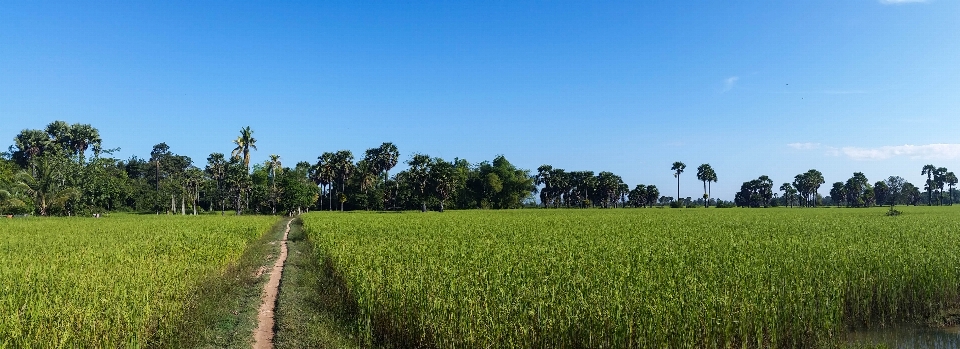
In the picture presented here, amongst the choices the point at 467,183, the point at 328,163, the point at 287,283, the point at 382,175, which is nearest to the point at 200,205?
the point at 328,163

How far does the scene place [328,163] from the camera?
89.9m

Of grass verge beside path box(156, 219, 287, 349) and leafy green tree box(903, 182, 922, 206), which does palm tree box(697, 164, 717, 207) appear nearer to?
leafy green tree box(903, 182, 922, 206)

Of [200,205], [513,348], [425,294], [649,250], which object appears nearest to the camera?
[513,348]

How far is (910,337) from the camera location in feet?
28.1

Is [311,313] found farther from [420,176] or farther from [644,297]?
[420,176]

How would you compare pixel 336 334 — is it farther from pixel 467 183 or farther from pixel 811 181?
pixel 811 181

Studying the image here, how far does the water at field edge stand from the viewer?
323 inches

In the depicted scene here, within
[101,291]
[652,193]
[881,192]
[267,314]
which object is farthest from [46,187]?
[881,192]

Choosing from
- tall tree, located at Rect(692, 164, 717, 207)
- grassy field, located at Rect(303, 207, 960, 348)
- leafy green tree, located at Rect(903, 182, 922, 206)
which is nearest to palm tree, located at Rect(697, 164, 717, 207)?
tall tree, located at Rect(692, 164, 717, 207)

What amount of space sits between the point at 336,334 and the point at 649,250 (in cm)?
997

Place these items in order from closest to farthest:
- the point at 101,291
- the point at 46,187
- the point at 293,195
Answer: the point at 101,291, the point at 46,187, the point at 293,195

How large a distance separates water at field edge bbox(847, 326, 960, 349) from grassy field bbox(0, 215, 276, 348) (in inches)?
485

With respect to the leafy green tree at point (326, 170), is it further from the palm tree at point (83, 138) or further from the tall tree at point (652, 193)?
the tall tree at point (652, 193)

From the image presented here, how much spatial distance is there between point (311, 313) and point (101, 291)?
4.19 meters
